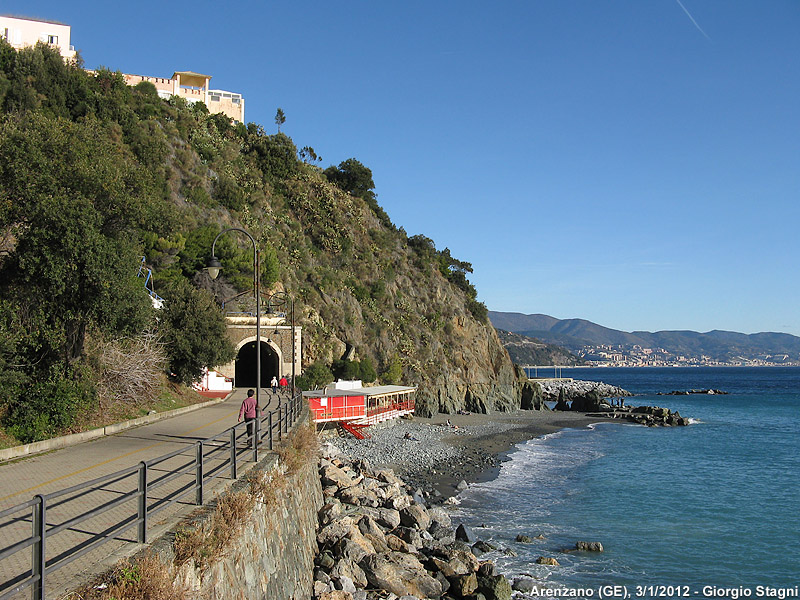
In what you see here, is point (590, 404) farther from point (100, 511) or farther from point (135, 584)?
point (100, 511)

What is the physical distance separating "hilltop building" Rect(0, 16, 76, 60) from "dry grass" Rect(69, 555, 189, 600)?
66.2 m

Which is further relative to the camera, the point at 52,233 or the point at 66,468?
the point at 52,233

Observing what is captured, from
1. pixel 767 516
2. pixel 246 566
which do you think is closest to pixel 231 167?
pixel 767 516

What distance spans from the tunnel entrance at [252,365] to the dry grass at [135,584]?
3861 centimetres

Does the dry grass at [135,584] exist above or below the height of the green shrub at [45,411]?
below

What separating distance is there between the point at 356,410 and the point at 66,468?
26381 mm

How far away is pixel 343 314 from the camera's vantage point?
5456cm

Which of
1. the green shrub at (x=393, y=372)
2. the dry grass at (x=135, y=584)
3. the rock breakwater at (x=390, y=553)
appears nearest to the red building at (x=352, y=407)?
the green shrub at (x=393, y=372)

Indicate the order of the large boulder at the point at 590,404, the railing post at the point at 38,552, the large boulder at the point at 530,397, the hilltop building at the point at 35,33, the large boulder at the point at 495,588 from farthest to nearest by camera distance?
the large boulder at the point at 590,404
the large boulder at the point at 530,397
the hilltop building at the point at 35,33
the large boulder at the point at 495,588
the railing post at the point at 38,552

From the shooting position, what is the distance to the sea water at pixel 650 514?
16.9 metres

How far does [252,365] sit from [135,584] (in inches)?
1814

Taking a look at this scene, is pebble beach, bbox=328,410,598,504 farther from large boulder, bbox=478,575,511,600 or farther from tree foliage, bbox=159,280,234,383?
large boulder, bbox=478,575,511,600

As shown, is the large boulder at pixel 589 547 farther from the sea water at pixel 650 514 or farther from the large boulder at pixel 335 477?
the large boulder at pixel 335 477

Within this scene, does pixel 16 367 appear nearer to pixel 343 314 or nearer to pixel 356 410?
pixel 356 410
